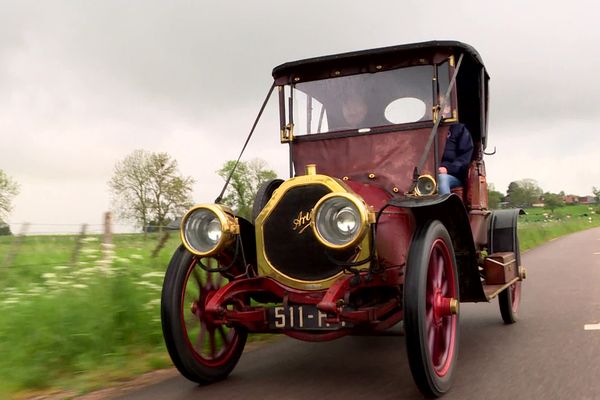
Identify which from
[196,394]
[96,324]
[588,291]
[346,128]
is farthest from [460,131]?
[588,291]

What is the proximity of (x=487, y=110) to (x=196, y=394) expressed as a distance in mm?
4312

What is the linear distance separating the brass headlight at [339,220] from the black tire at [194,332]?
1098mm

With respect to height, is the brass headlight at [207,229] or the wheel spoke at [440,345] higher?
the brass headlight at [207,229]

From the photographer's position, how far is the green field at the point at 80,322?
4590 mm

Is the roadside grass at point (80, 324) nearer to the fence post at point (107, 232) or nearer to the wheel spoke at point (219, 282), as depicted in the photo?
the fence post at point (107, 232)

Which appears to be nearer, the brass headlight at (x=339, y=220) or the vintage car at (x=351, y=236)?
the brass headlight at (x=339, y=220)

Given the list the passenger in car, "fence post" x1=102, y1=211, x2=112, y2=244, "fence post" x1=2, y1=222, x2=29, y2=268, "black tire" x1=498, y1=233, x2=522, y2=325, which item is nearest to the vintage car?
the passenger in car

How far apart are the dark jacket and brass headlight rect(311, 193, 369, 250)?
196 cm

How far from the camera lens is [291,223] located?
166 inches

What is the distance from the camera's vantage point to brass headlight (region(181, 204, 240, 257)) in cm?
405

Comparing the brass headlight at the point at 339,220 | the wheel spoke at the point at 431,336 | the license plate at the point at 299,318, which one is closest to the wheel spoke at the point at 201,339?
the license plate at the point at 299,318

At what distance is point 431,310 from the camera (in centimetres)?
398

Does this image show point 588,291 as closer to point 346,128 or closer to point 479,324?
point 479,324

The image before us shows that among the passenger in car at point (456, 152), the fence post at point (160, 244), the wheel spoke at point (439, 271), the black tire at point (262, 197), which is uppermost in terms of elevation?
the passenger in car at point (456, 152)
